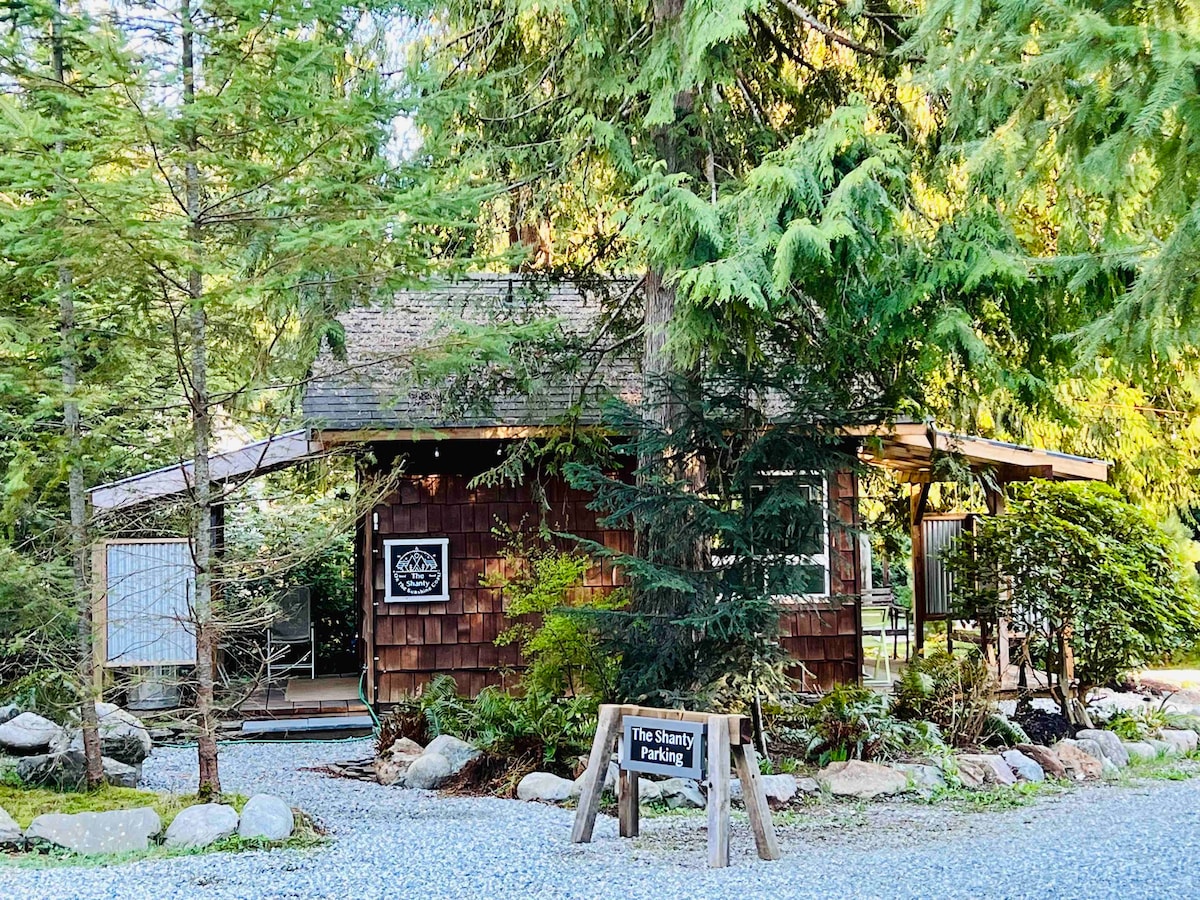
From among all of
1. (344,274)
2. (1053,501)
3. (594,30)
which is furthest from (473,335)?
(1053,501)

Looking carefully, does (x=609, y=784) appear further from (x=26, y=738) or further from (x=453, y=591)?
(x=26, y=738)

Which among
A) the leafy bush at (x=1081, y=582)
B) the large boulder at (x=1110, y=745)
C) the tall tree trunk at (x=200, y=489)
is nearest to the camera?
the tall tree trunk at (x=200, y=489)

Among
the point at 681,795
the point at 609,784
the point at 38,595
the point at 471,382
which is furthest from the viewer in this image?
the point at 471,382

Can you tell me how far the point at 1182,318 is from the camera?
4.35m

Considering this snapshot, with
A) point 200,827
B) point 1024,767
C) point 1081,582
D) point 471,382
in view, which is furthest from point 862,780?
point 471,382

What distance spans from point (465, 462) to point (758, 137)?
14.6ft

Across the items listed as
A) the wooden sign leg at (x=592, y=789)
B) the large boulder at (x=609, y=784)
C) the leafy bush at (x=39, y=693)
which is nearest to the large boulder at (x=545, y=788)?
the large boulder at (x=609, y=784)

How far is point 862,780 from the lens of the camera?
8320 mm

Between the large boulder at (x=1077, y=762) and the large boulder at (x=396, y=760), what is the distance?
16.6 feet

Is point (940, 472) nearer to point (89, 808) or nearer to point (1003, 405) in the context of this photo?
point (1003, 405)

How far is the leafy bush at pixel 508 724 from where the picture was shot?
8961 mm

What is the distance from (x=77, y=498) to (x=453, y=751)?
3356mm

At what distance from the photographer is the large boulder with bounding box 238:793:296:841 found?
22.2 ft

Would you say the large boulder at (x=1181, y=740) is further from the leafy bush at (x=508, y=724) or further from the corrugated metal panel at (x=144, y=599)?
the corrugated metal panel at (x=144, y=599)
